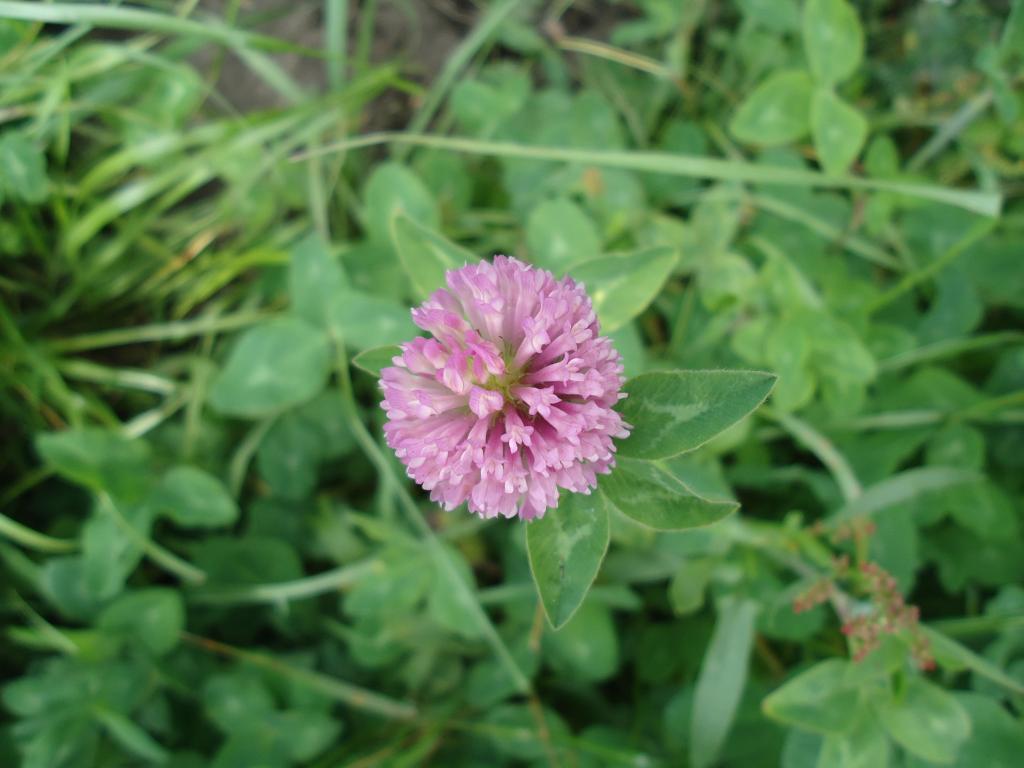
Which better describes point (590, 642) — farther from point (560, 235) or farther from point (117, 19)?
point (117, 19)

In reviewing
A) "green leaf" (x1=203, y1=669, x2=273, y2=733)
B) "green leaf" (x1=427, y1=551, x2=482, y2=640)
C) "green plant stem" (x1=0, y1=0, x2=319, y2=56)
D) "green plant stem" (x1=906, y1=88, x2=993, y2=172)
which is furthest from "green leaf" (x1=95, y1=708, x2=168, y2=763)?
"green plant stem" (x1=906, y1=88, x2=993, y2=172)

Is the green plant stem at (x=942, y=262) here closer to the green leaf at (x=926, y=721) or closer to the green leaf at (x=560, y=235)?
the green leaf at (x=560, y=235)

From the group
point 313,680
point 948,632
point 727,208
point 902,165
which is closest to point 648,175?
point 727,208

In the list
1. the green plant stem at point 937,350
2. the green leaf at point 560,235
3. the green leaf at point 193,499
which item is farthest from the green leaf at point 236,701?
the green plant stem at point 937,350

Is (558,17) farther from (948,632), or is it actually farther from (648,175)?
(948,632)

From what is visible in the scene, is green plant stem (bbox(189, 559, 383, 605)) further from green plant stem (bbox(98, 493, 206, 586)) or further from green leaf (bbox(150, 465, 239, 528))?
green leaf (bbox(150, 465, 239, 528))

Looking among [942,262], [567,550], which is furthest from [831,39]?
[567,550]
